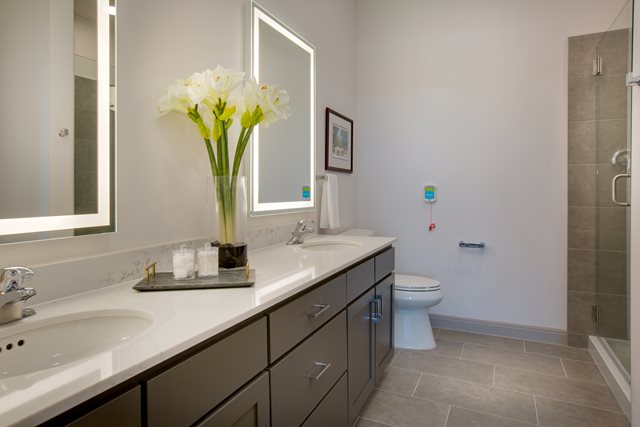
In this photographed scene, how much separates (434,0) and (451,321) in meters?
2.50

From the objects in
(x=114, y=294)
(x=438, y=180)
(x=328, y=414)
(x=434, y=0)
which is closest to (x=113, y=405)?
(x=114, y=294)

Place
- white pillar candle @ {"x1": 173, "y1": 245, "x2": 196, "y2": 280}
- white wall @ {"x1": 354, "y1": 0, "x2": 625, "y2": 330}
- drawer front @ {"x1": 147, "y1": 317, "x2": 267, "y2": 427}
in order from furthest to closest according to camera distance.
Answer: white wall @ {"x1": 354, "y1": 0, "x2": 625, "y2": 330} < white pillar candle @ {"x1": 173, "y1": 245, "x2": 196, "y2": 280} < drawer front @ {"x1": 147, "y1": 317, "x2": 267, "y2": 427}

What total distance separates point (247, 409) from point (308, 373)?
0.34 meters

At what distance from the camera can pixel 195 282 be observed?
111cm

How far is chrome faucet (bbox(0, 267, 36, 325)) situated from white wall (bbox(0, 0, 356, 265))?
15cm

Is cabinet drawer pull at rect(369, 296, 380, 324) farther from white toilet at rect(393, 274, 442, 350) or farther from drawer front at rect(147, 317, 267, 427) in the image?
drawer front at rect(147, 317, 267, 427)

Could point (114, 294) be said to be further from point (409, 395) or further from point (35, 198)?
point (409, 395)

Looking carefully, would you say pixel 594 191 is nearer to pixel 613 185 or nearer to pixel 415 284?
pixel 613 185

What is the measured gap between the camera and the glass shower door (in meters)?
2.11

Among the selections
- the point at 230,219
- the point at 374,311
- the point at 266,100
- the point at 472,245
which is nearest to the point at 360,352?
the point at 374,311

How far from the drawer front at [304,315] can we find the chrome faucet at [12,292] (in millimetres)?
551

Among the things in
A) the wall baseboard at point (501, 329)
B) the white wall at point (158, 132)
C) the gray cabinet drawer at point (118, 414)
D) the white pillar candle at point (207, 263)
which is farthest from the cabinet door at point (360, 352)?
the wall baseboard at point (501, 329)

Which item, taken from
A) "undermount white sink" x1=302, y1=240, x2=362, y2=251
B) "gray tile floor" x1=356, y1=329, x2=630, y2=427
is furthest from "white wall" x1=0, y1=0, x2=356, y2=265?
"gray tile floor" x1=356, y1=329, x2=630, y2=427

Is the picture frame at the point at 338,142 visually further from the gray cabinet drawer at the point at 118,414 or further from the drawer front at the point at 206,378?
the gray cabinet drawer at the point at 118,414
